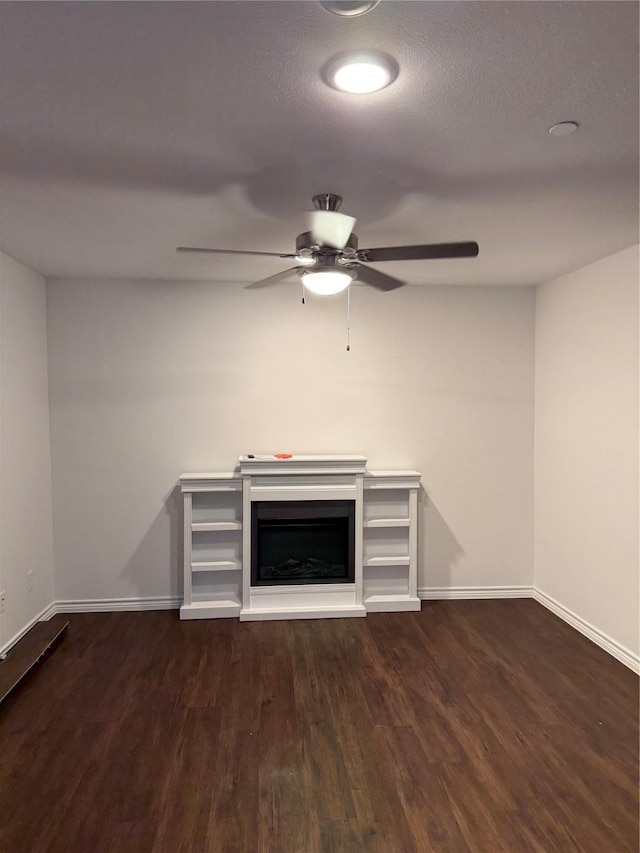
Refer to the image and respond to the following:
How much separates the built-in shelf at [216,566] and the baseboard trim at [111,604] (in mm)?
439

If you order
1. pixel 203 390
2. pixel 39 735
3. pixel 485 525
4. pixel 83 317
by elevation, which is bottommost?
pixel 39 735

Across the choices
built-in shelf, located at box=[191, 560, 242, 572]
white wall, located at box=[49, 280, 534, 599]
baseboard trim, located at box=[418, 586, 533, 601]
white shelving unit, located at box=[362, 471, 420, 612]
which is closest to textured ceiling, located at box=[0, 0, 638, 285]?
white wall, located at box=[49, 280, 534, 599]

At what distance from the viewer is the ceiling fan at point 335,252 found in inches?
94.0

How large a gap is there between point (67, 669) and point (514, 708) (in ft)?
8.39

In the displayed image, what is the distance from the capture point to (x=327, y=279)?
8.64 feet

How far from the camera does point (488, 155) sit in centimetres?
217

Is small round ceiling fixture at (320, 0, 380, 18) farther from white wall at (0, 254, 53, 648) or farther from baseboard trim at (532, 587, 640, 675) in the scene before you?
baseboard trim at (532, 587, 640, 675)

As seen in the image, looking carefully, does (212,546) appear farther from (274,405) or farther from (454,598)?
(454,598)

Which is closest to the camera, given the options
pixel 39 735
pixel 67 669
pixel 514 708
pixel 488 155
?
pixel 488 155

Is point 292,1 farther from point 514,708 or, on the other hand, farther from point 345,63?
point 514,708

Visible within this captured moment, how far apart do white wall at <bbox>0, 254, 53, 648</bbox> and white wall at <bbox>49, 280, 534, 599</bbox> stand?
144mm

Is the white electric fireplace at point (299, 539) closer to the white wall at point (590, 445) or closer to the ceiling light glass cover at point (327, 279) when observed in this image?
the white wall at point (590, 445)

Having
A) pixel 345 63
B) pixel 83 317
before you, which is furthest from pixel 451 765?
pixel 83 317

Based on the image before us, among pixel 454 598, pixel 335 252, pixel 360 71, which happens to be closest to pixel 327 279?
pixel 335 252
